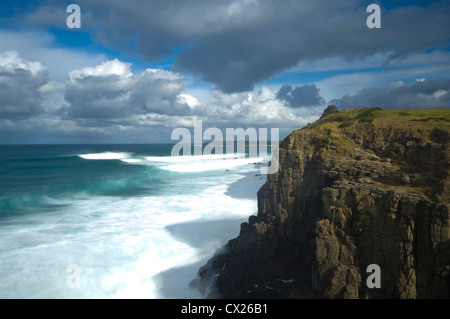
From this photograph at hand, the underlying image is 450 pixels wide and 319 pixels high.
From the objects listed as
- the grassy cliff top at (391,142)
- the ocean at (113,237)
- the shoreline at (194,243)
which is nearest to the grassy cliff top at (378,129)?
the grassy cliff top at (391,142)

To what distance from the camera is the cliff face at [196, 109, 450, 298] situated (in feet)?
28.9

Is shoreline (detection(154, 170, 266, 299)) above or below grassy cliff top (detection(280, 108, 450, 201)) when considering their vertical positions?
below

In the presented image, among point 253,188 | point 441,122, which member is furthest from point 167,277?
point 253,188

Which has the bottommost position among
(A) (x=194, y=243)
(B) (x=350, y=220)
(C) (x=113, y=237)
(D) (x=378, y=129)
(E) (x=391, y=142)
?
(A) (x=194, y=243)

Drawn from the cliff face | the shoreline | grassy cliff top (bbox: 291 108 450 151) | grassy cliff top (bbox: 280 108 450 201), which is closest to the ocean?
the shoreline

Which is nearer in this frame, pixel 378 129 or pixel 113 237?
pixel 378 129

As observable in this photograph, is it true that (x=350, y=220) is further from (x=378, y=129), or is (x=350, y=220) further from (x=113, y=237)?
(x=113, y=237)

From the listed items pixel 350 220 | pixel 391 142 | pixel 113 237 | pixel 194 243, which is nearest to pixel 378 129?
pixel 391 142

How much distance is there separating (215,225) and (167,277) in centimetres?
789

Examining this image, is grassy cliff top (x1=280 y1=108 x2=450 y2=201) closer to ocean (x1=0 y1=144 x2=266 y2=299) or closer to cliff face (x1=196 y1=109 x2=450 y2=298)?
cliff face (x1=196 y1=109 x2=450 y2=298)

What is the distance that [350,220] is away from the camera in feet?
33.1

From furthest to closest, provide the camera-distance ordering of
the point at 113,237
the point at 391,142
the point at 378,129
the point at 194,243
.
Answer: the point at 113,237, the point at 194,243, the point at 378,129, the point at 391,142

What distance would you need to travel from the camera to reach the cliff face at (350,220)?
8.80 meters
